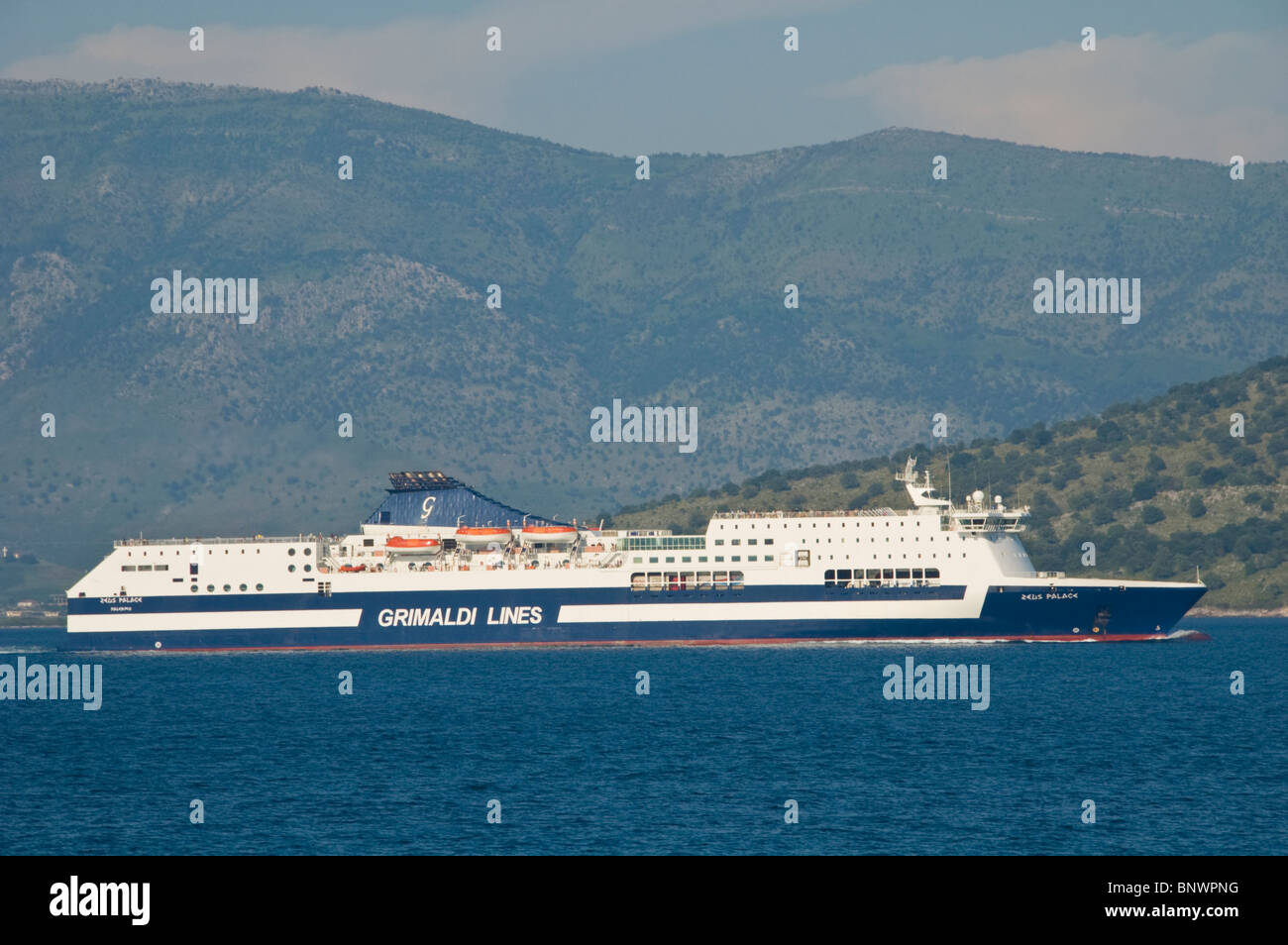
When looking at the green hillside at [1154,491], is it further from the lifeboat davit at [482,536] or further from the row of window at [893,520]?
the lifeboat davit at [482,536]

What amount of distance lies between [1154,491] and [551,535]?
99497 mm

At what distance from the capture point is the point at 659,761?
46.8 m

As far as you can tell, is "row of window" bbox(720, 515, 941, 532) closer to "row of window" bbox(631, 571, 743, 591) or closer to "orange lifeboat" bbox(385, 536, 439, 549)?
"row of window" bbox(631, 571, 743, 591)

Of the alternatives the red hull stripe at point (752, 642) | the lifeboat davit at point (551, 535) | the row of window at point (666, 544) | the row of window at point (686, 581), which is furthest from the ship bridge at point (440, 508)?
the row of window at point (686, 581)

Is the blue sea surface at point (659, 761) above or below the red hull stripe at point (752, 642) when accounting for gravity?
below

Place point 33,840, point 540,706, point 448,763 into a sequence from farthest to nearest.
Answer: point 540,706, point 448,763, point 33,840

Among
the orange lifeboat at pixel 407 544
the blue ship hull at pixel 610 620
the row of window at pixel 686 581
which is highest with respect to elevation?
the orange lifeboat at pixel 407 544

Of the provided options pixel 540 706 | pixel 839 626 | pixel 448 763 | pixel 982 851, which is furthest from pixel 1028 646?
pixel 982 851

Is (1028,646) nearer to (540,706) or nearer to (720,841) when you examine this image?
(540,706)

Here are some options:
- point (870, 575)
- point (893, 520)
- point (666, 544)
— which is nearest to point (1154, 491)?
point (893, 520)

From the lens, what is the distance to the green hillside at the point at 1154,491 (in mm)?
157750

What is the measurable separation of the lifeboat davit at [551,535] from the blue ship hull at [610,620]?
511 cm
